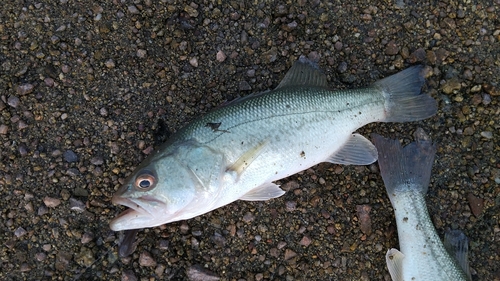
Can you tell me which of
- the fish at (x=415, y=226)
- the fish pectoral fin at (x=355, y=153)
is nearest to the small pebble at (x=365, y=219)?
the fish at (x=415, y=226)

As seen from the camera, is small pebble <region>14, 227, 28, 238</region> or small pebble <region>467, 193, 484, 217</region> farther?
small pebble <region>467, 193, 484, 217</region>

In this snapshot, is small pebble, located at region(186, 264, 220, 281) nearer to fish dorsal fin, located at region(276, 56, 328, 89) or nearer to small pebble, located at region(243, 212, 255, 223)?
small pebble, located at region(243, 212, 255, 223)

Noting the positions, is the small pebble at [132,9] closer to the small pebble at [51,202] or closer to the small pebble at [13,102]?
the small pebble at [13,102]

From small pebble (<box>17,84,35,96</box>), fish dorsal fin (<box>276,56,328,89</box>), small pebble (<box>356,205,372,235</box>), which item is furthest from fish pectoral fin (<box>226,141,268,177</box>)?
small pebble (<box>17,84,35,96</box>)

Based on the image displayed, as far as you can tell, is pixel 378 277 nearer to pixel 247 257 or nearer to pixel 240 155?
pixel 247 257

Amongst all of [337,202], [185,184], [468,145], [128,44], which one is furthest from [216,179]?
[468,145]

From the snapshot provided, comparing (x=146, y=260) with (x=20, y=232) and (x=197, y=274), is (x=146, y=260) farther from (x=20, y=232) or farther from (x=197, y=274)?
(x=20, y=232)

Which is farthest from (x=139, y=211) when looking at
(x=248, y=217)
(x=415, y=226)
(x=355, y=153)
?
(x=415, y=226)
